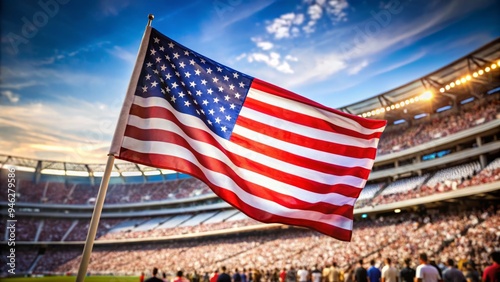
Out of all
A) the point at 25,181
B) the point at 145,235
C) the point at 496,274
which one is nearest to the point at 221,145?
the point at 496,274

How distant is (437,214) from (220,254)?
2444 cm

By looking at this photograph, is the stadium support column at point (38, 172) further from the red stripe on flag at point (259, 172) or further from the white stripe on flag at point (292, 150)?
the white stripe on flag at point (292, 150)

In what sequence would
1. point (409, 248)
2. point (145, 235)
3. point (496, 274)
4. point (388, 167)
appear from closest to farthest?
point (496, 274)
point (409, 248)
point (388, 167)
point (145, 235)

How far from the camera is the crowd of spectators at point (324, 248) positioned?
A: 21516 mm

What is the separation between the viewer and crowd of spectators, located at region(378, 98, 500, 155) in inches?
1182

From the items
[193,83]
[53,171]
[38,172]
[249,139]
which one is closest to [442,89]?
[249,139]

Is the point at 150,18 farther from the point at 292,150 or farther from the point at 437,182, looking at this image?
the point at 437,182

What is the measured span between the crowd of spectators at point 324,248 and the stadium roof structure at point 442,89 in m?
12.9

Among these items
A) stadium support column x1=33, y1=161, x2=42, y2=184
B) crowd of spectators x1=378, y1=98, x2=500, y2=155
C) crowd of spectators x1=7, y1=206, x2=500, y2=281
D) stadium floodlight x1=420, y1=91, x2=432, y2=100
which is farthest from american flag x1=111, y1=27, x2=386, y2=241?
stadium support column x1=33, y1=161, x2=42, y2=184

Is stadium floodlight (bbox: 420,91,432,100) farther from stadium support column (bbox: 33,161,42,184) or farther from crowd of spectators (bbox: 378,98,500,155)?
stadium support column (bbox: 33,161,42,184)

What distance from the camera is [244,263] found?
33.8 m

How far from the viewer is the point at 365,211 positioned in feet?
105

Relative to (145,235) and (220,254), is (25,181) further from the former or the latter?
(220,254)

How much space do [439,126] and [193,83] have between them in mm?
37493
